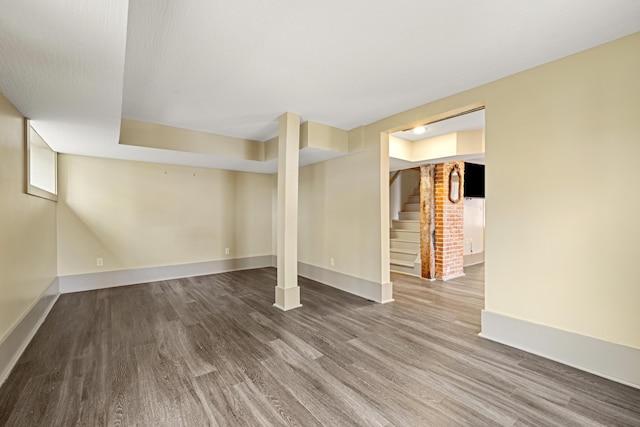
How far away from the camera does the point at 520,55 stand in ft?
7.14

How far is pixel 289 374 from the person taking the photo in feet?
6.70

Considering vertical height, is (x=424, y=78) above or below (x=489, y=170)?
above

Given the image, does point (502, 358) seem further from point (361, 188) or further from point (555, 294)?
point (361, 188)

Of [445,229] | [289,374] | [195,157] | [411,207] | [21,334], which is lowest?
[289,374]

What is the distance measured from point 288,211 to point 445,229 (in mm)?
3243

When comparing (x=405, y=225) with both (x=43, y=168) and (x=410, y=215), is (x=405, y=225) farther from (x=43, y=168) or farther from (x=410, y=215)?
(x=43, y=168)

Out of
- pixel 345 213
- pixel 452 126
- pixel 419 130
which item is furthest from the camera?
pixel 345 213

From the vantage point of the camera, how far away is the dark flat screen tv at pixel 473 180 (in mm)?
5645

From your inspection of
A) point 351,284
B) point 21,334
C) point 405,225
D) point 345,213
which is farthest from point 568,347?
point 21,334

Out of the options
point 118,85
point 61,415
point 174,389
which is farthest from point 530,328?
point 118,85

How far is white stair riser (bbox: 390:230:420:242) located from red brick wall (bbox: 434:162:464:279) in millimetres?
575

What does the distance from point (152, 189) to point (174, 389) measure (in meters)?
3.93

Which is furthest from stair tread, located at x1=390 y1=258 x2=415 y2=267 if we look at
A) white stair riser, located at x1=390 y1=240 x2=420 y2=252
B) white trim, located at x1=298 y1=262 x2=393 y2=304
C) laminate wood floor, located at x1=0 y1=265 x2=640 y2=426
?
laminate wood floor, located at x1=0 y1=265 x2=640 y2=426

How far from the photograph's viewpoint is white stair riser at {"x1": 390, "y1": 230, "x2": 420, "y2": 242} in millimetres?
5664
